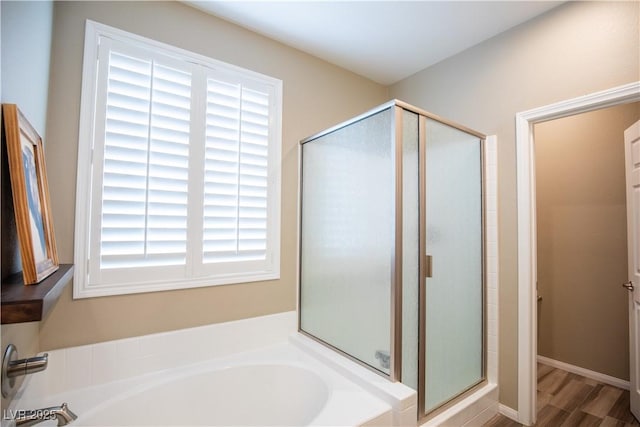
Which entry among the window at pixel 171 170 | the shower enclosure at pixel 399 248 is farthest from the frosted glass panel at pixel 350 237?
the window at pixel 171 170

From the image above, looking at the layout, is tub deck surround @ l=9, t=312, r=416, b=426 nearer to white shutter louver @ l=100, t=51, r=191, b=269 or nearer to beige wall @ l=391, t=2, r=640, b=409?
white shutter louver @ l=100, t=51, r=191, b=269

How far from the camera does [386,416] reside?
1.42 m

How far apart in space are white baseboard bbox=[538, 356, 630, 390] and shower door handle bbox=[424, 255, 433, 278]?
7.43ft

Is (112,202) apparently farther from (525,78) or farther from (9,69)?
(525,78)

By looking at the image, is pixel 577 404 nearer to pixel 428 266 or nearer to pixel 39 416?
pixel 428 266

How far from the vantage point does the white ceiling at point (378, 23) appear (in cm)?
185

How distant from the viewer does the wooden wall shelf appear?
740mm

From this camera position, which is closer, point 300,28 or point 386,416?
point 386,416

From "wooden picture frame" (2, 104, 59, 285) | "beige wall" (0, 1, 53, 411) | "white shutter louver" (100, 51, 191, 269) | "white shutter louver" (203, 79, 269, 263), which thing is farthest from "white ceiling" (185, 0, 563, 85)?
"wooden picture frame" (2, 104, 59, 285)

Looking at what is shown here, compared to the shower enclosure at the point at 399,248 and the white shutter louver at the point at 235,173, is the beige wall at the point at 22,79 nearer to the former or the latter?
the white shutter louver at the point at 235,173

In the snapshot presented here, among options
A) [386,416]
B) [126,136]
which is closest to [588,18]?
[386,416]

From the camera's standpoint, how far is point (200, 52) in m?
1.91

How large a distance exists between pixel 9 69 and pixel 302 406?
6.46 feet

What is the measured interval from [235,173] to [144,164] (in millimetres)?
528
